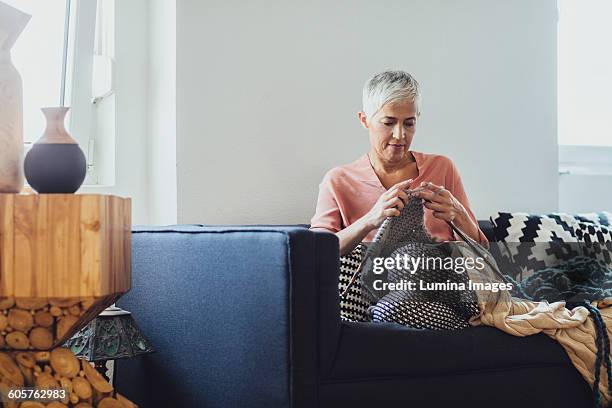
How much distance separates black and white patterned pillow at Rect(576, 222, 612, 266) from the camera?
300 cm

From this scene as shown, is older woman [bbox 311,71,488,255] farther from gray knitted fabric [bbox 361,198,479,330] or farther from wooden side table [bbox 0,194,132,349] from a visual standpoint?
wooden side table [bbox 0,194,132,349]

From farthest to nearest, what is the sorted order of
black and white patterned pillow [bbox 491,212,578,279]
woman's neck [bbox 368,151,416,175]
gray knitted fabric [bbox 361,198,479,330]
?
black and white patterned pillow [bbox 491,212,578,279] < woman's neck [bbox 368,151,416,175] < gray knitted fabric [bbox 361,198,479,330]

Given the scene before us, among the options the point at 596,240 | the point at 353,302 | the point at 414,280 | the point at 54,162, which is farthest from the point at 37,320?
the point at 596,240

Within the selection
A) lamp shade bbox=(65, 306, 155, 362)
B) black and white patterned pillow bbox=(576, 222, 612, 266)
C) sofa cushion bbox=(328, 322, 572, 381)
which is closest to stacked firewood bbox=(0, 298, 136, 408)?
lamp shade bbox=(65, 306, 155, 362)

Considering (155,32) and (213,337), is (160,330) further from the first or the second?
(155,32)

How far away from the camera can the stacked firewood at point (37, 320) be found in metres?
1.74

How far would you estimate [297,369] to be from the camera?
188 cm

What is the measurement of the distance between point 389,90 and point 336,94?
0.53 meters

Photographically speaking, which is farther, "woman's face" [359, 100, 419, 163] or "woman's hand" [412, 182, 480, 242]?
"woman's face" [359, 100, 419, 163]

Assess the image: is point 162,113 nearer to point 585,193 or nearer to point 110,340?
point 110,340

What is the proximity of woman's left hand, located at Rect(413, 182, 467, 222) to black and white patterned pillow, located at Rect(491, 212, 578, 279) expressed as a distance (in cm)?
57

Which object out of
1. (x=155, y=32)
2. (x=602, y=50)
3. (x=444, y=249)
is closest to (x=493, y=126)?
(x=602, y=50)

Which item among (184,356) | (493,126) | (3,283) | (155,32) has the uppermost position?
(155,32)

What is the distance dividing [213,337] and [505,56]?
206 centimetres
